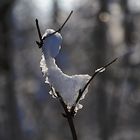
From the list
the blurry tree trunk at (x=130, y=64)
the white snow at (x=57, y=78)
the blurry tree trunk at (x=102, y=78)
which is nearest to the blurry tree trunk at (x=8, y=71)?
the blurry tree trunk at (x=102, y=78)

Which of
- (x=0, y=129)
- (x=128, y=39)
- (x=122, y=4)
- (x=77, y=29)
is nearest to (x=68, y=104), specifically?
(x=0, y=129)

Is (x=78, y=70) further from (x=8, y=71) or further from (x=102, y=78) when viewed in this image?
(x=102, y=78)

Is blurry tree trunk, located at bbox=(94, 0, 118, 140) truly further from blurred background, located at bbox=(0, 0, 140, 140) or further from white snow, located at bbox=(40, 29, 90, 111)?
white snow, located at bbox=(40, 29, 90, 111)

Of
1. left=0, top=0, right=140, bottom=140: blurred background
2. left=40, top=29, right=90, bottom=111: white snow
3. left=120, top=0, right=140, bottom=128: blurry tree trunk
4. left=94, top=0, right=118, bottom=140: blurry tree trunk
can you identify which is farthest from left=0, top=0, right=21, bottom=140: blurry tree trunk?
left=40, top=29, right=90, bottom=111: white snow

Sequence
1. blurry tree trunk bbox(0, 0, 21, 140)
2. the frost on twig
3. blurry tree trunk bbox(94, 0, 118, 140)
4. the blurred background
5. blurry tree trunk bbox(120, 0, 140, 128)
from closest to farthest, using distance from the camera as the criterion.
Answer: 1. the frost on twig
2. blurry tree trunk bbox(94, 0, 118, 140)
3. blurry tree trunk bbox(120, 0, 140, 128)
4. the blurred background
5. blurry tree trunk bbox(0, 0, 21, 140)

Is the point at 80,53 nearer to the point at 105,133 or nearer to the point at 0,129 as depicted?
the point at 0,129

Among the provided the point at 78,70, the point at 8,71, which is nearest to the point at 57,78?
the point at 8,71
